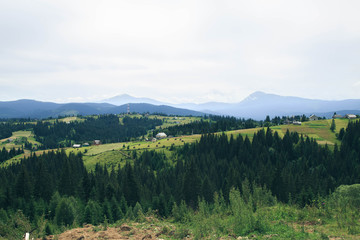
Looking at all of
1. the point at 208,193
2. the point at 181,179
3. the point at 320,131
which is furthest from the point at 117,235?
the point at 320,131

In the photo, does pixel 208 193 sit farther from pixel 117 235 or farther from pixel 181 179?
pixel 117 235

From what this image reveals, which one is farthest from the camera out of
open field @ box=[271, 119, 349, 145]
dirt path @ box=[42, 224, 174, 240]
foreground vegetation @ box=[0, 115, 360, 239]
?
open field @ box=[271, 119, 349, 145]

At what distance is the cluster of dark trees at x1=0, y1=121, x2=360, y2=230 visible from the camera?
54.7 meters

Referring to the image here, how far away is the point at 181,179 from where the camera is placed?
91250mm

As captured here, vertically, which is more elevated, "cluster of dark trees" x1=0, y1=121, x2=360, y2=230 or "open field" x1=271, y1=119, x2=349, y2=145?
"open field" x1=271, y1=119, x2=349, y2=145

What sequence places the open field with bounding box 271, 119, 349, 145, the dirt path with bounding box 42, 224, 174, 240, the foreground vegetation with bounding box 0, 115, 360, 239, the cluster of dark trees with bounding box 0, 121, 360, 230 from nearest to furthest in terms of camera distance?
the dirt path with bounding box 42, 224, 174, 240 < the foreground vegetation with bounding box 0, 115, 360, 239 < the cluster of dark trees with bounding box 0, 121, 360, 230 < the open field with bounding box 271, 119, 349, 145

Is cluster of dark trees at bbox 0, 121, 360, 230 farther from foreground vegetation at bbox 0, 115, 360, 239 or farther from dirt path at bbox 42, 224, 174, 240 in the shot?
dirt path at bbox 42, 224, 174, 240

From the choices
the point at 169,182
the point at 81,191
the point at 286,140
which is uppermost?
the point at 286,140

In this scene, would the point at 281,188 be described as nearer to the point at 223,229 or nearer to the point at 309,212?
the point at 309,212

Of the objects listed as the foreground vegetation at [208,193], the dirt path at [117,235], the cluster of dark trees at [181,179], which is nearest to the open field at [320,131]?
the foreground vegetation at [208,193]

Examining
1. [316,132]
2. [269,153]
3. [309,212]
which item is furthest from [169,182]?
[316,132]

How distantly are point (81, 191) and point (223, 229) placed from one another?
2393 inches

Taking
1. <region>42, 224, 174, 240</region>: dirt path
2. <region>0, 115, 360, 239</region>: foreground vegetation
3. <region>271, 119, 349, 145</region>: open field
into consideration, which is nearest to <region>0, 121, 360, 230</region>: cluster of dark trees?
<region>0, 115, 360, 239</region>: foreground vegetation

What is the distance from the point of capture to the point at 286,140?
13275cm
